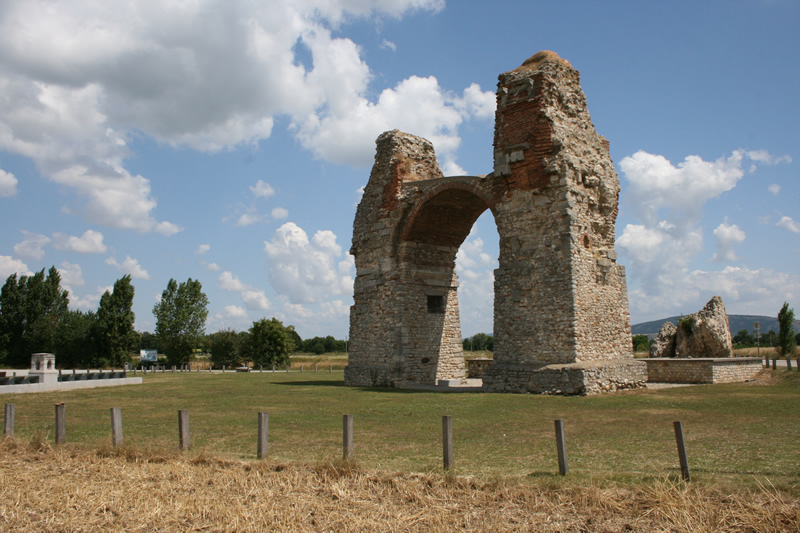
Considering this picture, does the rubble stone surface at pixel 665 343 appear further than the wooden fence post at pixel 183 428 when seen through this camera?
Yes

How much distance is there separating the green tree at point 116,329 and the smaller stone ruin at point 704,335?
1464 inches

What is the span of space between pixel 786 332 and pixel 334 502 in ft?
105

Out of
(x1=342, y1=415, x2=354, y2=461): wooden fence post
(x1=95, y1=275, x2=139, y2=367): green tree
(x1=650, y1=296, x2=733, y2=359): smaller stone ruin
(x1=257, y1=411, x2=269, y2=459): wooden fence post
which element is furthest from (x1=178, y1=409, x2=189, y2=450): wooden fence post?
(x1=95, y1=275, x2=139, y2=367): green tree

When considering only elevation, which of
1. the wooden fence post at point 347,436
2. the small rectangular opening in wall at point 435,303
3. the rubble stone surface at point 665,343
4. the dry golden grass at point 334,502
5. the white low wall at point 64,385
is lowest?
the dry golden grass at point 334,502

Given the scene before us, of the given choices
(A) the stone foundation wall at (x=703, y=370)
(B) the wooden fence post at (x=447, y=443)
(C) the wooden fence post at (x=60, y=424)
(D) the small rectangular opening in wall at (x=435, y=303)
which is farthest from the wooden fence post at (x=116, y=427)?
A: (A) the stone foundation wall at (x=703, y=370)

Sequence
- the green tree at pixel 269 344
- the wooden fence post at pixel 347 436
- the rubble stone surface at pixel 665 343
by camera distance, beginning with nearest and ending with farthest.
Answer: the wooden fence post at pixel 347 436 < the rubble stone surface at pixel 665 343 < the green tree at pixel 269 344

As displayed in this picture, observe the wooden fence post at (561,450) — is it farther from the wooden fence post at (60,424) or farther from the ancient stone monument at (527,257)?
the ancient stone monument at (527,257)

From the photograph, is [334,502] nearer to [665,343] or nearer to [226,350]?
[665,343]

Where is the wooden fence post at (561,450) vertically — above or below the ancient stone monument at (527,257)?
below

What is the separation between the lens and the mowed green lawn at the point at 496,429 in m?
6.88

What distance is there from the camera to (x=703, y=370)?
1850 centimetres

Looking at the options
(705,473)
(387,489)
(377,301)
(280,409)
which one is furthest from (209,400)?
(705,473)

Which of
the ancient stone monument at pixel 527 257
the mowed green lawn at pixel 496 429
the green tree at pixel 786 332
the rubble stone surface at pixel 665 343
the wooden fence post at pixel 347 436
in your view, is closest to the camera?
the mowed green lawn at pixel 496 429

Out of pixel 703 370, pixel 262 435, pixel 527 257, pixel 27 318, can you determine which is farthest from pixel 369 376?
pixel 27 318
